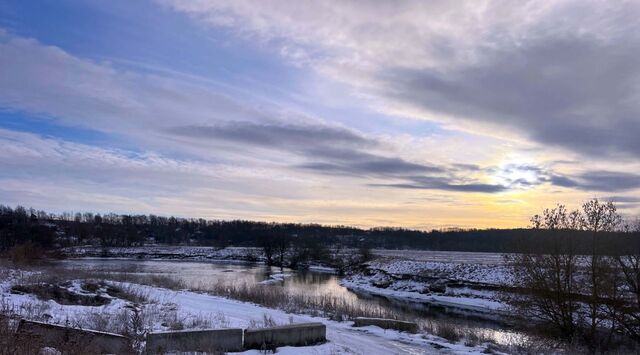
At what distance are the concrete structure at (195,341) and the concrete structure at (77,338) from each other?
0.59 metres

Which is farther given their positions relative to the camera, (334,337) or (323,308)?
(323,308)

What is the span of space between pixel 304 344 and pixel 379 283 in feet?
147

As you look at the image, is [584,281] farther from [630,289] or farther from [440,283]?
[440,283]

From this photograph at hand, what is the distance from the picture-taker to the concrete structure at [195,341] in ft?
34.5

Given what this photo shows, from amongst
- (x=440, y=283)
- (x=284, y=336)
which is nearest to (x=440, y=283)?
(x=440, y=283)

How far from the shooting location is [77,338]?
9.09m

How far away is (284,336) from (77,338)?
4.98 meters

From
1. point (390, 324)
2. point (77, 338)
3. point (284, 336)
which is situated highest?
point (77, 338)

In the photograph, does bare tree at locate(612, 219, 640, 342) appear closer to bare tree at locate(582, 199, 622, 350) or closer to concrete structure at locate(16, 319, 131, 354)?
bare tree at locate(582, 199, 622, 350)

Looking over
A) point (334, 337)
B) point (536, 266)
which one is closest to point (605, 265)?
point (536, 266)

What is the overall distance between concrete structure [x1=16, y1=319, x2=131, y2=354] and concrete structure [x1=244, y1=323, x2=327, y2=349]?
2.98 meters

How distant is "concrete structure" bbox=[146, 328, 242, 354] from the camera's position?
1052 cm

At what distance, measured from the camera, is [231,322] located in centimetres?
1529

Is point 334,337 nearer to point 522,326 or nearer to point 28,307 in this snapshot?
point 28,307
